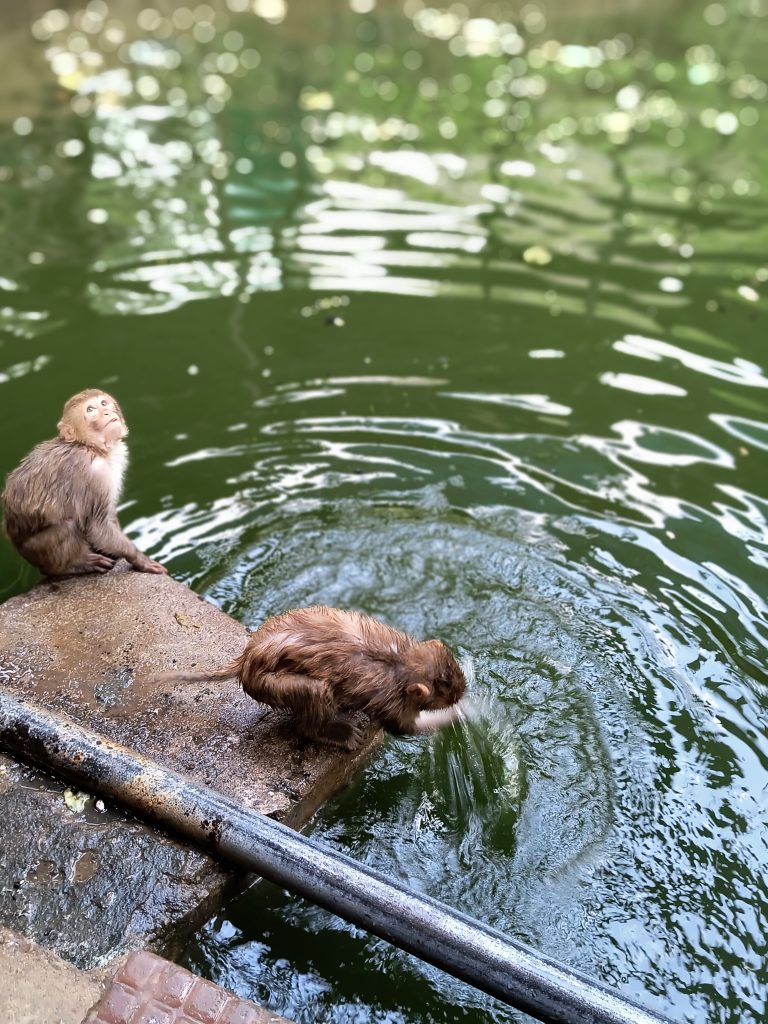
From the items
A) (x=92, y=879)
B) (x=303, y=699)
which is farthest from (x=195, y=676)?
(x=92, y=879)

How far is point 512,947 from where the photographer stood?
3.20 m

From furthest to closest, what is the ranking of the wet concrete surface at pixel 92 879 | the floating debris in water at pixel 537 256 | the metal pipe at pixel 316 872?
the floating debris in water at pixel 537 256 < the wet concrete surface at pixel 92 879 < the metal pipe at pixel 316 872

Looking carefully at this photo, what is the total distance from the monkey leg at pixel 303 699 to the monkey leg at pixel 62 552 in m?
1.35

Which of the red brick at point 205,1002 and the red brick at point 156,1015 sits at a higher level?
the red brick at point 205,1002

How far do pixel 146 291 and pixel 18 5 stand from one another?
933 cm

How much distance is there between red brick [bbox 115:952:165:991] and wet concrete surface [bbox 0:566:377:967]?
0.11m

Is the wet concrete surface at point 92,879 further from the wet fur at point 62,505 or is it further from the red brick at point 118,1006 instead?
the wet fur at point 62,505

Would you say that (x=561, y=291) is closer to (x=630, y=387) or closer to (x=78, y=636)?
(x=630, y=387)

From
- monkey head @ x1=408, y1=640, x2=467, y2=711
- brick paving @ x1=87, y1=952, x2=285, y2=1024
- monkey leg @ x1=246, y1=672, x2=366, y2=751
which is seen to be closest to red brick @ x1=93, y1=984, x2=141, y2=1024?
brick paving @ x1=87, y1=952, x2=285, y2=1024

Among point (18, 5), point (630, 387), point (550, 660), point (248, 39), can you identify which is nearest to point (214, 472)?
point (550, 660)

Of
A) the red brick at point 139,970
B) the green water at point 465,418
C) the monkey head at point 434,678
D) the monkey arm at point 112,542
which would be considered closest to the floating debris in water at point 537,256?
the green water at point 465,418

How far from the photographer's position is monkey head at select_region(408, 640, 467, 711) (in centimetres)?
423

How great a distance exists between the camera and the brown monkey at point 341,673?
160 inches

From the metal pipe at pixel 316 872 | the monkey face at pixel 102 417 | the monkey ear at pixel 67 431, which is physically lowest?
the metal pipe at pixel 316 872
